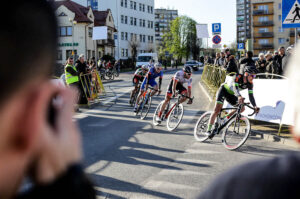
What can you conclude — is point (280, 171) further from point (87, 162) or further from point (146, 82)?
point (146, 82)

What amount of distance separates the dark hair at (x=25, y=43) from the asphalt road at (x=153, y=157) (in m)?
4.10

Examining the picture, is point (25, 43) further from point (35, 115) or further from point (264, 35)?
point (264, 35)

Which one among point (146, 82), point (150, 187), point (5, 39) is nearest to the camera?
point (5, 39)

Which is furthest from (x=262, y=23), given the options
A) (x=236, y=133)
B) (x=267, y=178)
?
(x=267, y=178)

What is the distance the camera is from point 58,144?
0.75 m

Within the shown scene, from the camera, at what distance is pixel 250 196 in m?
0.79

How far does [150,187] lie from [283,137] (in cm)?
495

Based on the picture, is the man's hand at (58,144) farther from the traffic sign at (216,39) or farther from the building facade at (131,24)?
the building facade at (131,24)

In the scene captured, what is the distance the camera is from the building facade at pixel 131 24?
86.8 m

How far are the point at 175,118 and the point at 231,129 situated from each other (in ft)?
8.67

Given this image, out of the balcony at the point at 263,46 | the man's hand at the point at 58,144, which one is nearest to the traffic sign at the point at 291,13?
the man's hand at the point at 58,144

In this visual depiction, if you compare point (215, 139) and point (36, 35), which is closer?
point (36, 35)

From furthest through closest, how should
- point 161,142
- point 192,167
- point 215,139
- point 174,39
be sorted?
point 174,39 → point 215,139 → point 161,142 → point 192,167

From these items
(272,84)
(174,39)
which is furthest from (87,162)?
(174,39)
